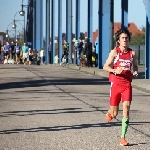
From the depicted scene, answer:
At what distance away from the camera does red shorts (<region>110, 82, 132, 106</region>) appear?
8.68 m

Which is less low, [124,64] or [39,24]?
[39,24]

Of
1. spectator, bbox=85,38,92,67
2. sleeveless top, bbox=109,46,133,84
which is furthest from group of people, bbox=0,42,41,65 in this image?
sleeveless top, bbox=109,46,133,84

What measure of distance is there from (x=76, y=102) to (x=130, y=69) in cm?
612

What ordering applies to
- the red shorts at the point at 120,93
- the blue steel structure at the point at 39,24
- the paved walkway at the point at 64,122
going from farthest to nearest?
the blue steel structure at the point at 39,24 → the red shorts at the point at 120,93 → the paved walkway at the point at 64,122

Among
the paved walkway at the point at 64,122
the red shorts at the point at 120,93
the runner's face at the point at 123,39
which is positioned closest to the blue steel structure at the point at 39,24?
the paved walkway at the point at 64,122

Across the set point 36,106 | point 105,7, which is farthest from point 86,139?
point 105,7

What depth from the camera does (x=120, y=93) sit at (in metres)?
8.78

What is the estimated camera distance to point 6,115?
39.7ft

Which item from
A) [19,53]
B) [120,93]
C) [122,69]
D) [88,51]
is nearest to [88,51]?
[88,51]

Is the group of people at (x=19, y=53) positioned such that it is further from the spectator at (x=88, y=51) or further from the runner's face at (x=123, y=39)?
the runner's face at (x=123, y=39)

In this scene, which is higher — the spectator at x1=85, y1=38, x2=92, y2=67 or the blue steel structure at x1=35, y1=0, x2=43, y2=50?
the blue steel structure at x1=35, y1=0, x2=43, y2=50

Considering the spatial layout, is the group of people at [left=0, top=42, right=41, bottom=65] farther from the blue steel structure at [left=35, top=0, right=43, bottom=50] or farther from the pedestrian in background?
the blue steel structure at [left=35, top=0, right=43, bottom=50]

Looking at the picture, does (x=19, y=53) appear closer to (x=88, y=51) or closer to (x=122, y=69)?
(x=88, y=51)

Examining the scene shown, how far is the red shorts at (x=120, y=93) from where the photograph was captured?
28.5 feet
